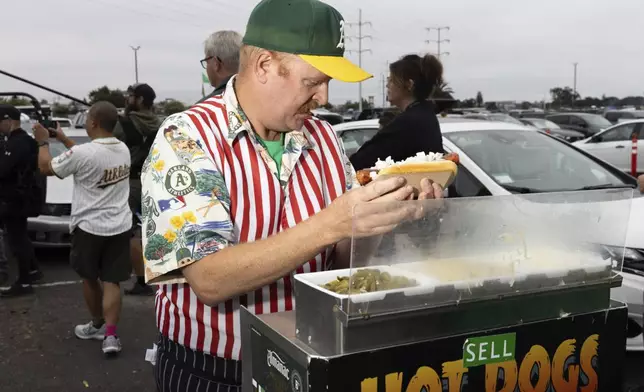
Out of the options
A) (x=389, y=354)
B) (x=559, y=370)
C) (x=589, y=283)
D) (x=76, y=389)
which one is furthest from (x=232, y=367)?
(x=76, y=389)

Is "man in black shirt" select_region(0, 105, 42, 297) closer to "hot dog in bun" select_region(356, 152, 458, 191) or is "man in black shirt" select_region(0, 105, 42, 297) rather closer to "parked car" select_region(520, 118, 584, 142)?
"hot dog in bun" select_region(356, 152, 458, 191)

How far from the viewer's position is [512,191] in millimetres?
4750

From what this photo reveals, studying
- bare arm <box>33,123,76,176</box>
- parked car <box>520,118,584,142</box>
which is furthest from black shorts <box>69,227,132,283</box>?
parked car <box>520,118,584,142</box>

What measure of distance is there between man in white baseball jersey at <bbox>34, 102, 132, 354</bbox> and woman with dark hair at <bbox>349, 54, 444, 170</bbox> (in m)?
1.89

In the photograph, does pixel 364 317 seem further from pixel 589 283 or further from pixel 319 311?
pixel 589 283

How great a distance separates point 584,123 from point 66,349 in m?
23.2

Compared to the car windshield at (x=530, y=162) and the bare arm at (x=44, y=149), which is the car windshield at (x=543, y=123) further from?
the bare arm at (x=44, y=149)

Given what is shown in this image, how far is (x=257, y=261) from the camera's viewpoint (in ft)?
4.97

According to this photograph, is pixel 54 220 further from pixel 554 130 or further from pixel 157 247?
pixel 554 130

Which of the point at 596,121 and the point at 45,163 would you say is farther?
the point at 596,121

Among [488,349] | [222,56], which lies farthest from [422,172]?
[222,56]

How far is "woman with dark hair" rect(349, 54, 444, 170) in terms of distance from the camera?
14.4 feet

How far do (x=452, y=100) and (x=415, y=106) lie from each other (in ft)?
6.54

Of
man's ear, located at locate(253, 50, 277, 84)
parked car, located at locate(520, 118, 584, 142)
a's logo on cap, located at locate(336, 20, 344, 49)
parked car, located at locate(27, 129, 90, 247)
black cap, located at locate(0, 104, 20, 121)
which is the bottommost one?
parked car, located at locate(27, 129, 90, 247)
